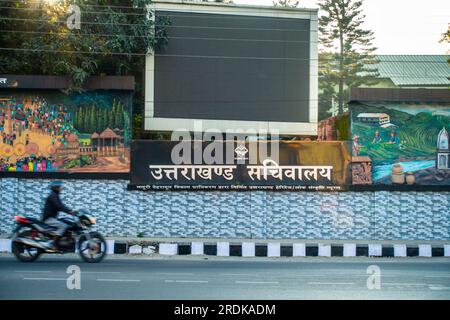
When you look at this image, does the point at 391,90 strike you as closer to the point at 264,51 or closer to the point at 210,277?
the point at 264,51

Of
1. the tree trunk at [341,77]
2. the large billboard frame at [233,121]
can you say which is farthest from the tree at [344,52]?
the large billboard frame at [233,121]

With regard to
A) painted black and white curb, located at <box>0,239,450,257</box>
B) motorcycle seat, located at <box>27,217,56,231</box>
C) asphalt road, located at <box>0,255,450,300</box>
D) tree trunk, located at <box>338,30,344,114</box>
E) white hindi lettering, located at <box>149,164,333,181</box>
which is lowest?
painted black and white curb, located at <box>0,239,450,257</box>

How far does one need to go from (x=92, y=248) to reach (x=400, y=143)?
12286 mm

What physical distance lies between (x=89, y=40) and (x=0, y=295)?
15419 millimetres

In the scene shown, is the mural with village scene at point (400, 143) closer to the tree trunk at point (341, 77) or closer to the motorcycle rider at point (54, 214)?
the motorcycle rider at point (54, 214)

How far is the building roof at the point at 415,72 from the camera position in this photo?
2003 inches

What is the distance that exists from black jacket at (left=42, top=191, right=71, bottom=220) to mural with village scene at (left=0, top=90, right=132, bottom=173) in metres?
7.52

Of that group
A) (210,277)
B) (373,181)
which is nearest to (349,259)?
(373,181)

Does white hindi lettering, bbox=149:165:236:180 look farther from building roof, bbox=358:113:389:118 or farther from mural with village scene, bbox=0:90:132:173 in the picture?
building roof, bbox=358:113:389:118

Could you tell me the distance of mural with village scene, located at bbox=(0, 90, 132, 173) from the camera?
19828 millimetres

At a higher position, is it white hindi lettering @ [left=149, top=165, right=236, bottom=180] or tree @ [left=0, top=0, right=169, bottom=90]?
tree @ [left=0, top=0, right=169, bottom=90]

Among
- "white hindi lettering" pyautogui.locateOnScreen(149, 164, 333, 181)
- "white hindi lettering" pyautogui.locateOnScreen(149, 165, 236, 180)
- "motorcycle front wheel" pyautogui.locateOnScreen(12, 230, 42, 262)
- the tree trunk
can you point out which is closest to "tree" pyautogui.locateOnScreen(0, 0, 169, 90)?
"white hindi lettering" pyautogui.locateOnScreen(149, 165, 236, 180)

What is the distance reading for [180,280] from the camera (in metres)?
10.6

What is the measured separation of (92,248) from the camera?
12633 mm
